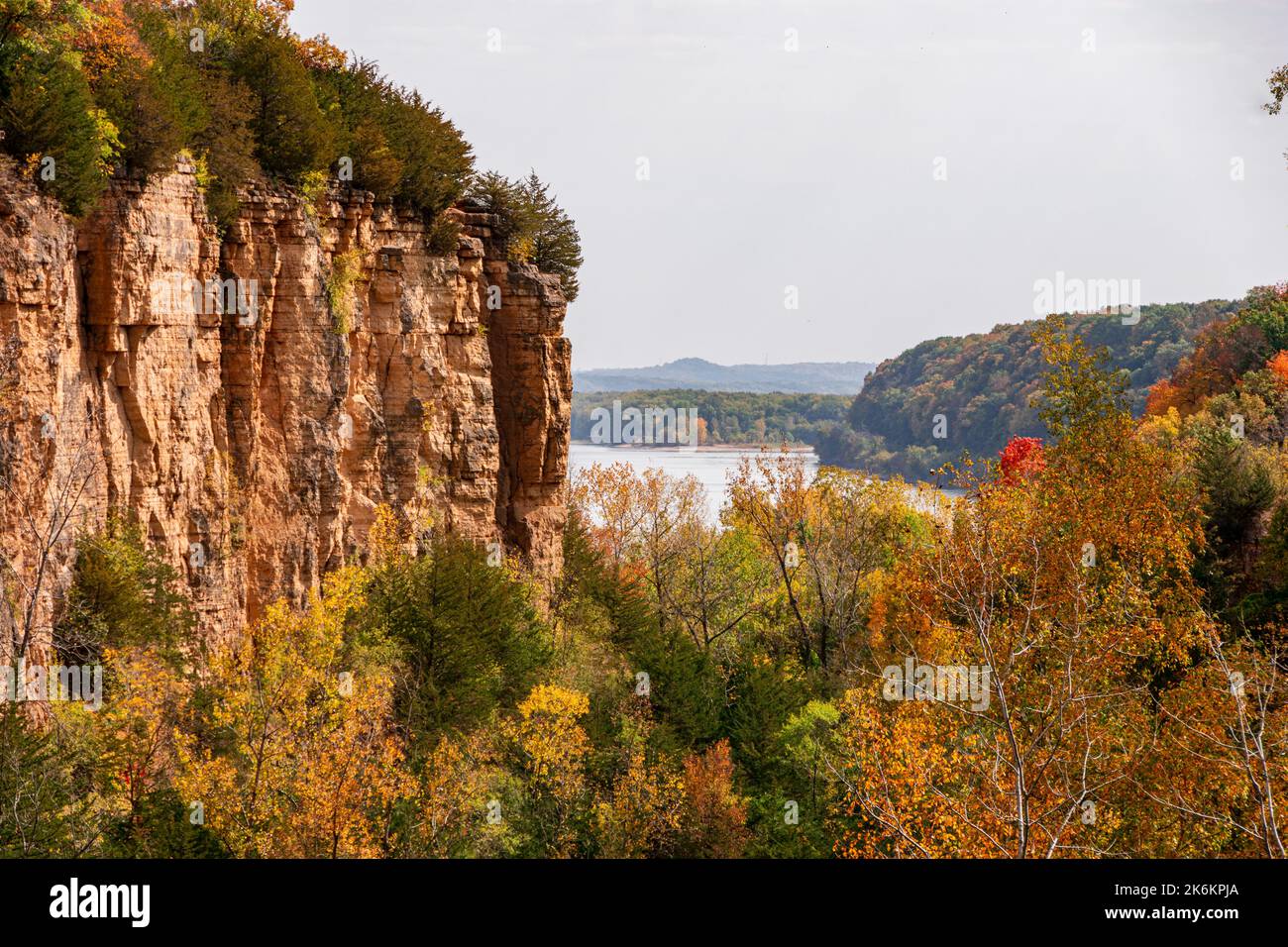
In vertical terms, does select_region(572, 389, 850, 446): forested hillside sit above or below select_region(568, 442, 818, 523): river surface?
above

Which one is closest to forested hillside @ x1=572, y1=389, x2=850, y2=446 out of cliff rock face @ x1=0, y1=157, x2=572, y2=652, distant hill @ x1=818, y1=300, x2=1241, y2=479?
distant hill @ x1=818, y1=300, x2=1241, y2=479

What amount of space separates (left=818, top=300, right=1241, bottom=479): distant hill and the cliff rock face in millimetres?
64662

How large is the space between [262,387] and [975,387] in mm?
97415

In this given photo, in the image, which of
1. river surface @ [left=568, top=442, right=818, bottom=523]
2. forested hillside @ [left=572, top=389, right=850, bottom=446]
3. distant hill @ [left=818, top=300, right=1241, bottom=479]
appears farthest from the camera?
forested hillside @ [left=572, top=389, right=850, bottom=446]

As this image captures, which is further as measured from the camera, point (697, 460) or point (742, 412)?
point (742, 412)

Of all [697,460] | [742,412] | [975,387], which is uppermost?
[975,387]

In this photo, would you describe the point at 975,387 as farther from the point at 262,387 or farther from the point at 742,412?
the point at 262,387

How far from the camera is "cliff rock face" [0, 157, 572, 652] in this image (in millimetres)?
23552

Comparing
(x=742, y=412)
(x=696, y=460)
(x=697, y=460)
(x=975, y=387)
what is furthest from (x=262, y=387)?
(x=742, y=412)

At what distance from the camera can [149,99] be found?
2591cm

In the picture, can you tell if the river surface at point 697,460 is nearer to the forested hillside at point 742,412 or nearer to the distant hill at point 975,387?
the forested hillside at point 742,412

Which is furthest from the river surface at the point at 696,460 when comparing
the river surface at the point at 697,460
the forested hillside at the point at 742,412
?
the forested hillside at the point at 742,412

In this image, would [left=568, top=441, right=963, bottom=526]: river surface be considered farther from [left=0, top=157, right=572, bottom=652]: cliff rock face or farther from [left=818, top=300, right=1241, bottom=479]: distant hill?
[left=0, top=157, right=572, bottom=652]: cliff rock face

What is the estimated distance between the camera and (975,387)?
121 meters
